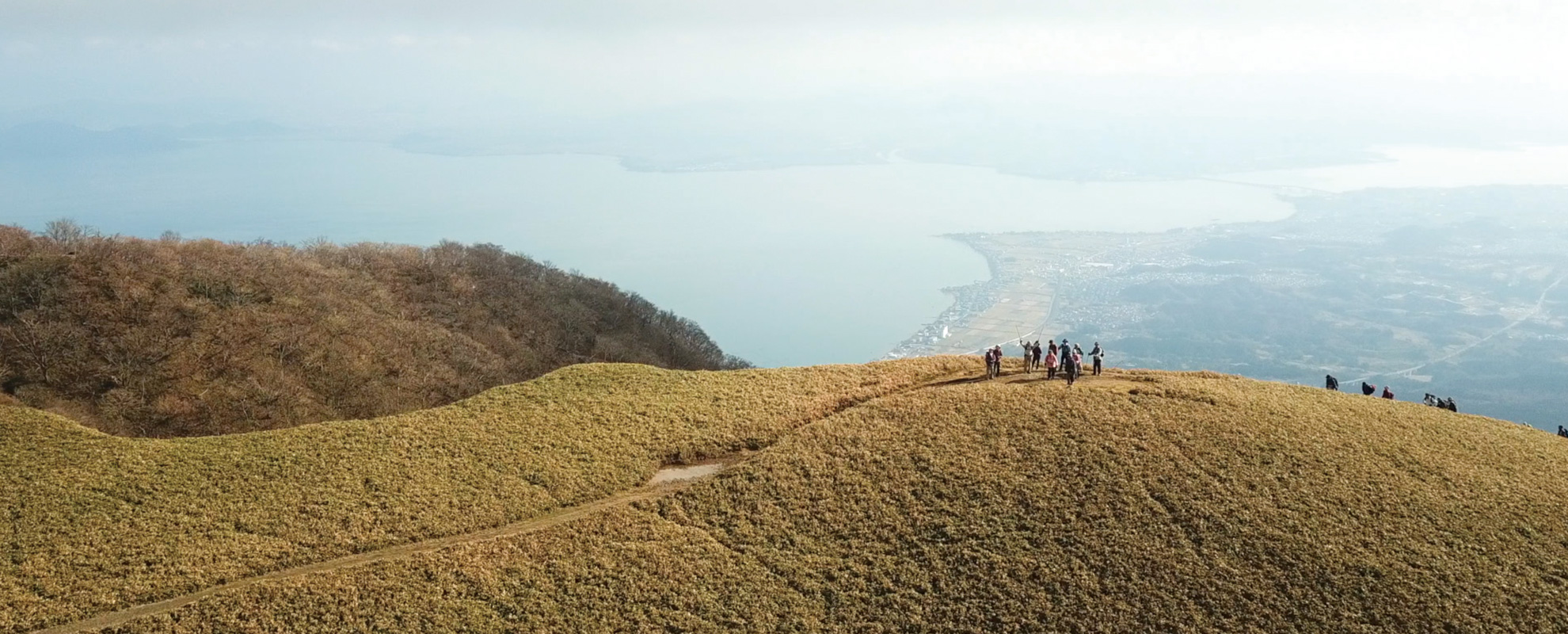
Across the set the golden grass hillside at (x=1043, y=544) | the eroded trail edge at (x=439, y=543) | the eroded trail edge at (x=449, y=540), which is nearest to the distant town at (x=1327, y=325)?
the golden grass hillside at (x=1043, y=544)

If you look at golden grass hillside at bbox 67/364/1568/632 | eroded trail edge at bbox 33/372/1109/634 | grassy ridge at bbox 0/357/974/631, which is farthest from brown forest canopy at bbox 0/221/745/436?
golden grass hillside at bbox 67/364/1568/632

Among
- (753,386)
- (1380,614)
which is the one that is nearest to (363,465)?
(753,386)

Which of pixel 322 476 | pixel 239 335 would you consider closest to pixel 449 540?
pixel 322 476

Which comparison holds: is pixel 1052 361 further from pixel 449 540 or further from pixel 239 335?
pixel 239 335

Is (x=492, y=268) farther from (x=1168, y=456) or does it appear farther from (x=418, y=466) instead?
(x=1168, y=456)

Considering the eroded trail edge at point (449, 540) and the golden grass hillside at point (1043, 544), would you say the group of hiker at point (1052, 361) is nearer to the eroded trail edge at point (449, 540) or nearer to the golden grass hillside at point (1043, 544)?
the golden grass hillside at point (1043, 544)

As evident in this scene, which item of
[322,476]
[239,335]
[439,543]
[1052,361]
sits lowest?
[439,543]

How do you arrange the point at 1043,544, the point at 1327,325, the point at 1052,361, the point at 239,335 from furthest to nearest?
the point at 1327,325, the point at 239,335, the point at 1052,361, the point at 1043,544
